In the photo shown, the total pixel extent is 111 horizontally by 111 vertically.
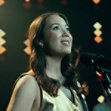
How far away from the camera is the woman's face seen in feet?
5.75

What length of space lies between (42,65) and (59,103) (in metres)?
0.23

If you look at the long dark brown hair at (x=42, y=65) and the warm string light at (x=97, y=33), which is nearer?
the long dark brown hair at (x=42, y=65)

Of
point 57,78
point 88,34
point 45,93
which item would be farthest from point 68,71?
point 88,34

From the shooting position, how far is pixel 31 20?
123 inches

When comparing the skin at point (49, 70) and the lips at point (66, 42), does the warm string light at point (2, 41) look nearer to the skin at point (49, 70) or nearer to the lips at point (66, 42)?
the skin at point (49, 70)

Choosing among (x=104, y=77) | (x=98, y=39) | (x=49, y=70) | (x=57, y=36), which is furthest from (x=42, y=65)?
(x=98, y=39)

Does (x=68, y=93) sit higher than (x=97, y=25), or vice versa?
(x=68, y=93)

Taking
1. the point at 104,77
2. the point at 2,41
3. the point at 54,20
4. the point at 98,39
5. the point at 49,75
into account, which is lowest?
the point at 98,39

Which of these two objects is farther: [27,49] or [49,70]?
[27,49]

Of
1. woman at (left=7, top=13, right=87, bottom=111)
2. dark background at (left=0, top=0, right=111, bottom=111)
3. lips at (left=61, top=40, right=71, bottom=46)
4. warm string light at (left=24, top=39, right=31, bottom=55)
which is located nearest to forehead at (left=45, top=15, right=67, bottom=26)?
woman at (left=7, top=13, right=87, bottom=111)

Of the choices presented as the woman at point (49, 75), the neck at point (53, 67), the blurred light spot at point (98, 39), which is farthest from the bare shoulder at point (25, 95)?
the blurred light spot at point (98, 39)

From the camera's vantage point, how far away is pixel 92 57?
4.91ft

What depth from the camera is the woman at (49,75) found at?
5.24 feet

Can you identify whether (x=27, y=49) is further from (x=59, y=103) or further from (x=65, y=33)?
(x=59, y=103)
